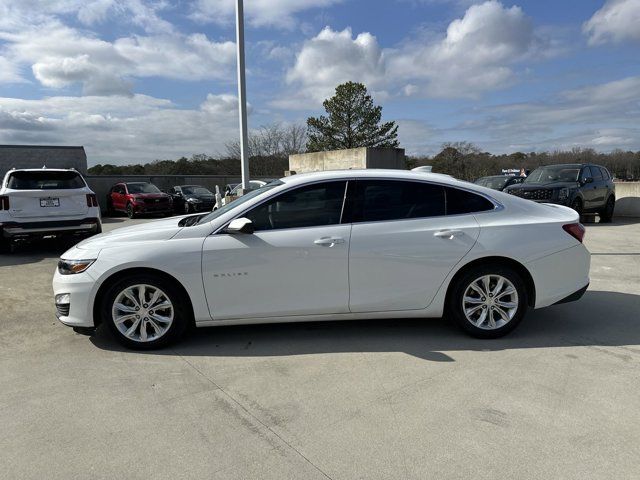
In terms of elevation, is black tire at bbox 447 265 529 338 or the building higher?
the building

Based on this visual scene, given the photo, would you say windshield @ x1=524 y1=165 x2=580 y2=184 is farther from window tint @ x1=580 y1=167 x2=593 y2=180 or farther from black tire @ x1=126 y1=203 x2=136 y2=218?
black tire @ x1=126 y1=203 x2=136 y2=218

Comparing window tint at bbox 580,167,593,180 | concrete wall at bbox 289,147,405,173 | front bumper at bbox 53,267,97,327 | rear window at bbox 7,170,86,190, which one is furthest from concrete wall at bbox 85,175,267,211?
front bumper at bbox 53,267,97,327

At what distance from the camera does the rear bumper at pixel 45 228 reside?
346 inches

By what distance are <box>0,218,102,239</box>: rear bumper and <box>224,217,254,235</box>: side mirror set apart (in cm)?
640

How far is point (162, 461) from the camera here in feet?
8.86

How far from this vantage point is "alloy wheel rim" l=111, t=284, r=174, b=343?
13.8ft

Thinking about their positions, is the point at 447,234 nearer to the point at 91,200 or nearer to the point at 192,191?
the point at 91,200

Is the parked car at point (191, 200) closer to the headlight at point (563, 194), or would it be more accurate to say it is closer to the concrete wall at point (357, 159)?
the concrete wall at point (357, 159)

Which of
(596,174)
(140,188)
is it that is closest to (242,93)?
(596,174)

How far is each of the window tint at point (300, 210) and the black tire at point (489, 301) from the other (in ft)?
4.24

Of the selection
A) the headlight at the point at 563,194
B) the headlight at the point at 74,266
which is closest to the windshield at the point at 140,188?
the headlight at the point at 563,194

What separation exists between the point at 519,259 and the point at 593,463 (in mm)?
2038

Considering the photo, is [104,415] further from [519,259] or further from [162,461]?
[519,259]

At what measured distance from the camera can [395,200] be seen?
14.6ft
